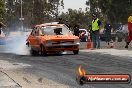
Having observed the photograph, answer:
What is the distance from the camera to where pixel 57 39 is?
17.6m

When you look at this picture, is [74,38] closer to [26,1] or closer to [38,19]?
[38,19]

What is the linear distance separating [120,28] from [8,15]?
71189 mm

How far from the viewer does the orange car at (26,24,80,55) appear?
57.7ft

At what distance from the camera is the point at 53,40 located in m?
17.6

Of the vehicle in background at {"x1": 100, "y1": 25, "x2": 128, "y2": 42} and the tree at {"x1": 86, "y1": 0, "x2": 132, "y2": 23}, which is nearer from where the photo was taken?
the vehicle in background at {"x1": 100, "y1": 25, "x2": 128, "y2": 42}

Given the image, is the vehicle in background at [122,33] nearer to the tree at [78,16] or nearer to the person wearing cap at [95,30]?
the person wearing cap at [95,30]

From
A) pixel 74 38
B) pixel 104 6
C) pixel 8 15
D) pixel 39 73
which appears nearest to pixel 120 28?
pixel 74 38

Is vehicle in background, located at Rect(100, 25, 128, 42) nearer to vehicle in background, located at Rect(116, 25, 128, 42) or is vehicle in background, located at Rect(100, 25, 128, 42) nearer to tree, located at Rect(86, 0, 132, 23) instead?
vehicle in background, located at Rect(116, 25, 128, 42)

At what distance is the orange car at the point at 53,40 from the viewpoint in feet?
57.7

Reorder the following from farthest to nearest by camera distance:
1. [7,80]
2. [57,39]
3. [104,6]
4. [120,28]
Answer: [104,6] → [120,28] → [57,39] → [7,80]

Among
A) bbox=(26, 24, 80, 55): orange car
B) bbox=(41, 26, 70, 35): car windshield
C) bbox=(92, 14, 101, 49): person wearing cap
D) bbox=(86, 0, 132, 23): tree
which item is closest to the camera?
bbox=(26, 24, 80, 55): orange car

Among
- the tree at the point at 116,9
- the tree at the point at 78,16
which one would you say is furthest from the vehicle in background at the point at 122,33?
the tree at the point at 78,16

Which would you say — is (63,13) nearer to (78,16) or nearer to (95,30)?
(78,16)

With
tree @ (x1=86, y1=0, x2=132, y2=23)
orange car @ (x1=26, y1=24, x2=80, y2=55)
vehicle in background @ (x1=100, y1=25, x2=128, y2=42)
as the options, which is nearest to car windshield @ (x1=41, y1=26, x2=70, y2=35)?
orange car @ (x1=26, y1=24, x2=80, y2=55)
